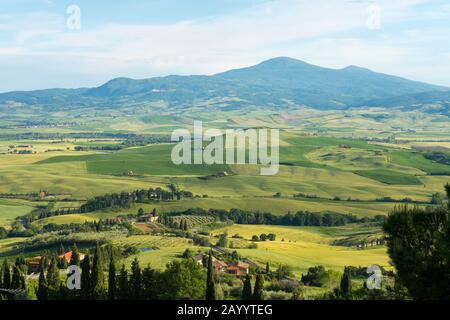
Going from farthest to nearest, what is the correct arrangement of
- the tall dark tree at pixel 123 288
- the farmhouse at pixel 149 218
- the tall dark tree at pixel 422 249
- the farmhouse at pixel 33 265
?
the farmhouse at pixel 149 218 → the farmhouse at pixel 33 265 → the tall dark tree at pixel 123 288 → the tall dark tree at pixel 422 249

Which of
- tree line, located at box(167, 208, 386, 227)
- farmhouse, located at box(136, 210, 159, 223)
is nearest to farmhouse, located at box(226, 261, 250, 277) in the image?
farmhouse, located at box(136, 210, 159, 223)

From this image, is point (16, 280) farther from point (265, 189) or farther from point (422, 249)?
point (265, 189)

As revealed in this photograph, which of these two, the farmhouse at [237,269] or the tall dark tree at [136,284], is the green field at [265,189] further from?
the tall dark tree at [136,284]

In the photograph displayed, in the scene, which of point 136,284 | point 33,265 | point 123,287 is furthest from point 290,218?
point 123,287

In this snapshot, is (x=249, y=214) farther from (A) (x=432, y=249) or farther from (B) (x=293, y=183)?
(A) (x=432, y=249)

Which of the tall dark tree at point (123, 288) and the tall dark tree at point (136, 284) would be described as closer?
the tall dark tree at point (123, 288)

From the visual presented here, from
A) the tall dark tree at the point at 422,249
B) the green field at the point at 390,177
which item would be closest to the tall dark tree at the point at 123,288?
the tall dark tree at the point at 422,249

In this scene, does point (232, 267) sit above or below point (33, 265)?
above

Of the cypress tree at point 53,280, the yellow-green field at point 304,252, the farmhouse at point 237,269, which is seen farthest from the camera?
the yellow-green field at point 304,252
